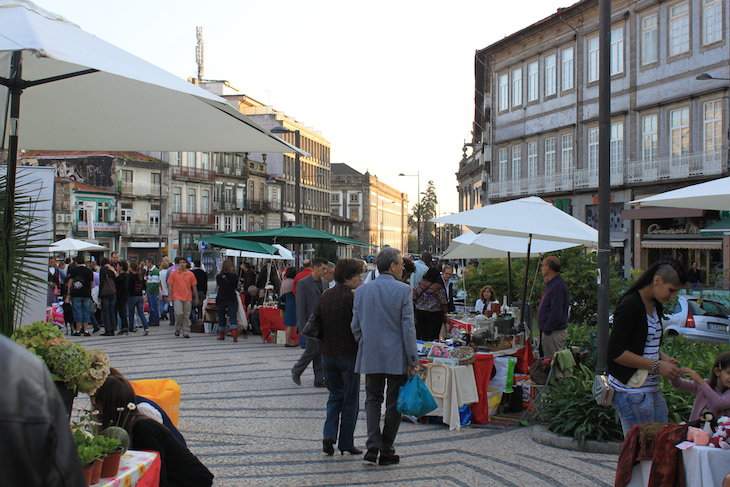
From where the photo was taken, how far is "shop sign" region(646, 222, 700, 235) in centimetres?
2850

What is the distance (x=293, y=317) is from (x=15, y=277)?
33.0ft

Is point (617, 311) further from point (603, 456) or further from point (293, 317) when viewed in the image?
point (293, 317)

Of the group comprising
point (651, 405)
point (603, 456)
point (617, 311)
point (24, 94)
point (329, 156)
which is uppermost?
point (329, 156)

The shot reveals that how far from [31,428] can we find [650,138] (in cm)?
3233

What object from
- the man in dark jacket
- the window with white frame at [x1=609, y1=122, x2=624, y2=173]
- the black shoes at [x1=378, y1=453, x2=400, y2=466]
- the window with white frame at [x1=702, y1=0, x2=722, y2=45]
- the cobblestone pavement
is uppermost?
the window with white frame at [x1=702, y1=0, x2=722, y2=45]

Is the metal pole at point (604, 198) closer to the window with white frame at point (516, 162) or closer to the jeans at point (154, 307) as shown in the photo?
the jeans at point (154, 307)

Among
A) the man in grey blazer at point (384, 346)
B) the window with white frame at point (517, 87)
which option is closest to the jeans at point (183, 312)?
the man in grey blazer at point (384, 346)

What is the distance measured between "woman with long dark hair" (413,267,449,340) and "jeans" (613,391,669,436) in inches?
250

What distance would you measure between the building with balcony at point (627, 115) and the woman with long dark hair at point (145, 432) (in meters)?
22.8

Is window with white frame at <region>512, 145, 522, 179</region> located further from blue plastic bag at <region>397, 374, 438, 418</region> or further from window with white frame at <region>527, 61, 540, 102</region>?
blue plastic bag at <region>397, 374, 438, 418</region>

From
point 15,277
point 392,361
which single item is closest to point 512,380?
point 392,361

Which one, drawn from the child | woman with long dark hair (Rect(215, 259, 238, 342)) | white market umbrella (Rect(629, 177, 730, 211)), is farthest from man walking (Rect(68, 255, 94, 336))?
the child

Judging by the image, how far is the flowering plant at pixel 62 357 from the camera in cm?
304

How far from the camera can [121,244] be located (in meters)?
57.2
